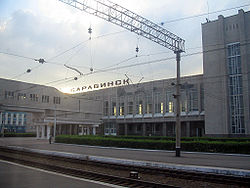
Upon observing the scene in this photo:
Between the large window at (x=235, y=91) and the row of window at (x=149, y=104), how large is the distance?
7.35 metres

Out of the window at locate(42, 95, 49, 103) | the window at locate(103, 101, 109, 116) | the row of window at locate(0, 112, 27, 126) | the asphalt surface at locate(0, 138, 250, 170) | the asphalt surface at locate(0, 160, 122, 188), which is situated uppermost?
the window at locate(42, 95, 49, 103)

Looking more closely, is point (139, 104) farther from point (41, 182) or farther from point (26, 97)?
point (41, 182)

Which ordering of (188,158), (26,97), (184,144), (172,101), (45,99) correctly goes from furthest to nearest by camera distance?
(45,99) < (26,97) < (172,101) < (184,144) < (188,158)

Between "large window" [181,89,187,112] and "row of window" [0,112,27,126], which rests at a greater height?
"large window" [181,89,187,112]

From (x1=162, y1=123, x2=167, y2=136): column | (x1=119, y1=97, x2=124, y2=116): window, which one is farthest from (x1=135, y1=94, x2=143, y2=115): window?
(x1=162, y1=123, x2=167, y2=136): column

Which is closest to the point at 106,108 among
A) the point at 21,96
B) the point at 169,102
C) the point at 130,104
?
the point at 130,104

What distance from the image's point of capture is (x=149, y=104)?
59.0m

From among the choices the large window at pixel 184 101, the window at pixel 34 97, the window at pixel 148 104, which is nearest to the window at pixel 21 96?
the window at pixel 34 97

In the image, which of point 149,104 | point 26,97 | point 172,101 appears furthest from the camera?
point 149,104

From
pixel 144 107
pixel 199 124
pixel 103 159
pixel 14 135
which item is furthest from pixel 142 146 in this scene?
pixel 14 135

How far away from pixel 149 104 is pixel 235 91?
2131 centimetres

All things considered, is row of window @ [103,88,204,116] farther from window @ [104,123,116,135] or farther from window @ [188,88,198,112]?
window @ [104,123,116,135]

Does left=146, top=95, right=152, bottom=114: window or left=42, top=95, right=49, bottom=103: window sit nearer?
left=146, top=95, right=152, bottom=114: window

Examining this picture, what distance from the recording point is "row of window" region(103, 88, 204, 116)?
51094mm
